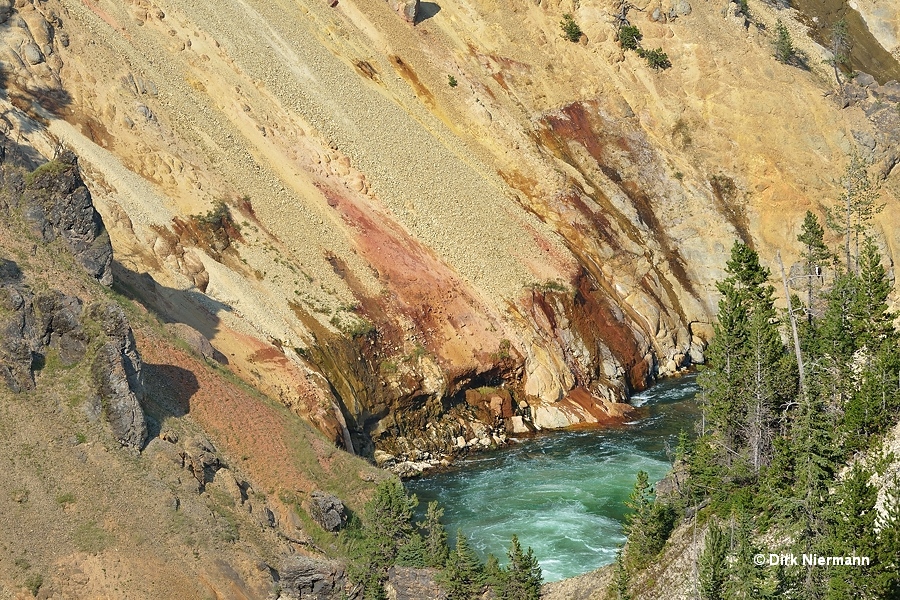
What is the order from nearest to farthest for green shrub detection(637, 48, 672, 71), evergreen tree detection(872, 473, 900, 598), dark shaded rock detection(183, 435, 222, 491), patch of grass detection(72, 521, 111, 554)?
evergreen tree detection(872, 473, 900, 598) < patch of grass detection(72, 521, 111, 554) < dark shaded rock detection(183, 435, 222, 491) < green shrub detection(637, 48, 672, 71)

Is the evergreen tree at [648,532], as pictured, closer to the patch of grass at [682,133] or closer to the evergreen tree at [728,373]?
the evergreen tree at [728,373]

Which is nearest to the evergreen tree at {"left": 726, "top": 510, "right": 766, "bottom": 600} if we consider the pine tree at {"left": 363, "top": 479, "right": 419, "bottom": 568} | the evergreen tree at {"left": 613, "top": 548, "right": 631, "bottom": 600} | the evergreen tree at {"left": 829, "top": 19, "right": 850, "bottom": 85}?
the evergreen tree at {"left": 613, "top": 548, "right": 631, "bottom": 600}

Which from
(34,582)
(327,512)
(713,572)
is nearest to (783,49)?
(327,512)

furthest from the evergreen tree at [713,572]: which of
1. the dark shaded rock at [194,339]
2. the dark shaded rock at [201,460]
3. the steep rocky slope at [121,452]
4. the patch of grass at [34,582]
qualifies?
the dark shaded rock at [194,339]

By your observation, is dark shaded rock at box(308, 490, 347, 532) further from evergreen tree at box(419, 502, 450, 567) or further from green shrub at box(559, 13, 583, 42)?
green shrub at box(559, 13, 583, 42)

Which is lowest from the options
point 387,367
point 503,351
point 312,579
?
point 387,367

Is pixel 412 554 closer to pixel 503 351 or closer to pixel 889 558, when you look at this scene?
pixel 889 558
